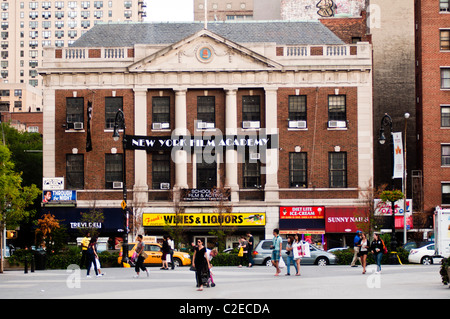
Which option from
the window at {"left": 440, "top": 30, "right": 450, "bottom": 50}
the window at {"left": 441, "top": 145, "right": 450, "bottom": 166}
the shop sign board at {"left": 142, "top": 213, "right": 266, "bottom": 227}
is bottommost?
the shop sign board at {"left": 142, "top": 213, "right": 266, "bottom": 227}

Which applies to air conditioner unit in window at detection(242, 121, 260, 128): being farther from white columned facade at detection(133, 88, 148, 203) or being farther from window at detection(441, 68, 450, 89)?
window at detection(441, 68, 450, 89)

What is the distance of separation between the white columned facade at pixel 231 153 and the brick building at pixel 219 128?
74 mm

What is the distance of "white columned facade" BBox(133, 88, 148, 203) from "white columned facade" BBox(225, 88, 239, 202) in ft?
18.3

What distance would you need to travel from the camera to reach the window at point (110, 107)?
61344 millimetres

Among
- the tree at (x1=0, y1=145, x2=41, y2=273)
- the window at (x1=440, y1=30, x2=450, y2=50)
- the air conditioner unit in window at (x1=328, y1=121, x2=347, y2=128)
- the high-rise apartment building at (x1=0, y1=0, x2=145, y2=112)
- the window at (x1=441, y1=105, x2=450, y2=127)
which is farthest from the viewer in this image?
the high-rise apartment building at (x1=0, y1=0, x2=145, y2=112)

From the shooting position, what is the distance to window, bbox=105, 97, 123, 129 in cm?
6134

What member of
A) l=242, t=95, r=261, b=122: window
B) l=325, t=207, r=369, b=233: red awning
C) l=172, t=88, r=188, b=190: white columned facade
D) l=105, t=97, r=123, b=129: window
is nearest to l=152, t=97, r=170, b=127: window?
l=172, t=88, r=188, b=190: white columned facade

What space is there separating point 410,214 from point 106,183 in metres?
21.0

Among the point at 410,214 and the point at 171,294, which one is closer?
the point at 171,294

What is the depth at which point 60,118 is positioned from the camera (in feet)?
202

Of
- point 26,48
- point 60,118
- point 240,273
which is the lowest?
point 240,273
